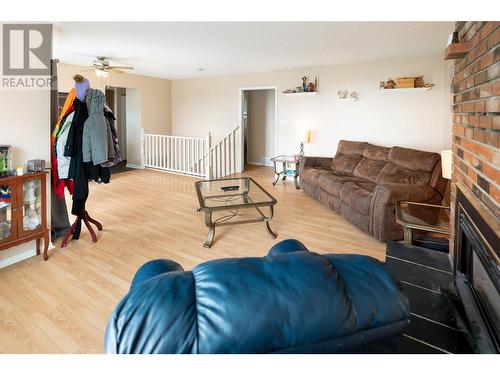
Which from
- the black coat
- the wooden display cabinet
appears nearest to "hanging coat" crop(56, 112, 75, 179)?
the black coat

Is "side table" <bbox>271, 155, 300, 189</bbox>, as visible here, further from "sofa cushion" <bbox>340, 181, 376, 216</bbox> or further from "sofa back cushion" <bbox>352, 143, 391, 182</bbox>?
"sofa cushion" <bbox>340, 181, 376, 216</bbox>

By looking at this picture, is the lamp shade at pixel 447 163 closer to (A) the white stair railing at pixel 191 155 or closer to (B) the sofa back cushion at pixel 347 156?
(B) the sofa back cushion at pixel 347 156

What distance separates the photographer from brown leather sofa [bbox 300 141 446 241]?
332cm

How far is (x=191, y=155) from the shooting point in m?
7.35

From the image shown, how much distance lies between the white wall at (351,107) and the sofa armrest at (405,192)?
2071 millimetres

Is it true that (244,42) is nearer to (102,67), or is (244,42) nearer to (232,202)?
(232,202)

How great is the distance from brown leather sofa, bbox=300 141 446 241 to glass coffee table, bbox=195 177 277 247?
96 centimetres

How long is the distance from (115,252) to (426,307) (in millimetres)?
2626

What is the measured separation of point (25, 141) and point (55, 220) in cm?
95

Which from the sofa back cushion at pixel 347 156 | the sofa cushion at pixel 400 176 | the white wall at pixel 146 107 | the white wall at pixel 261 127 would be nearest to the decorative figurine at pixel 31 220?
the sofa cushion at pixel 400 176

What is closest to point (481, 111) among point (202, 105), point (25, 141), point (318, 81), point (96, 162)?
point (96, 162)

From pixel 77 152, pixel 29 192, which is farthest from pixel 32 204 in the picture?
pixel 77 152

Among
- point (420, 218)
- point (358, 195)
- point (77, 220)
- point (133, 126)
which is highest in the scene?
point (133, 126)

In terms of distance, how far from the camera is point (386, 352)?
832 mm
